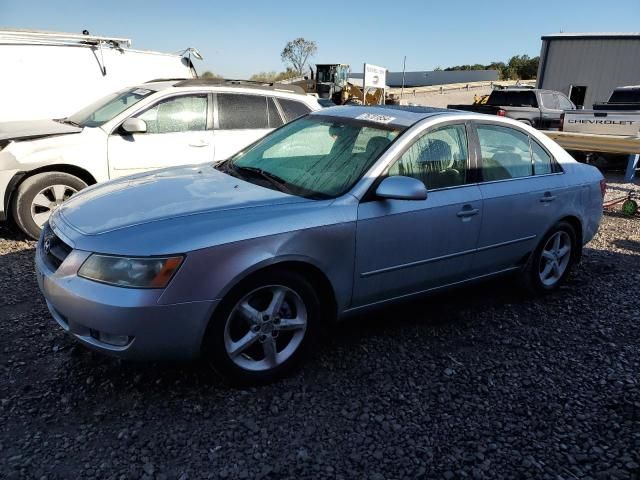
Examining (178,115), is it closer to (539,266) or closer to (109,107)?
(109,107)

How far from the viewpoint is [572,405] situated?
3.04m

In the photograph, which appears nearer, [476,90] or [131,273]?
[131,273]

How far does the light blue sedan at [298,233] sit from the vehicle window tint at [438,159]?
11 mm

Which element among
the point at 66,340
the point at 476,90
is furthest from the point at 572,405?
the point at 476,90

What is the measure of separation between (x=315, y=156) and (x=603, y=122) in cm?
1092

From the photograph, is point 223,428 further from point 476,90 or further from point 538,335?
point 476,90

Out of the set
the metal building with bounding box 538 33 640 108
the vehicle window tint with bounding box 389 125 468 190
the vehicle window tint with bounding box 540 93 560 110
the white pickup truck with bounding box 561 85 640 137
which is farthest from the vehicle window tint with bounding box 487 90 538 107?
the metal building with bounding box 538 33 640 108

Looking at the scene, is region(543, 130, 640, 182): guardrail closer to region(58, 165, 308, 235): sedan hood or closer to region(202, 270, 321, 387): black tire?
region(58, 165, 308, 235): sedan hood

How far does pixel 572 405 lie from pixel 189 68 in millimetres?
9955

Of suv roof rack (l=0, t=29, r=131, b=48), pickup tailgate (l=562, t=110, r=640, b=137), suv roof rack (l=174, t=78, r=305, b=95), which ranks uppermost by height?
suv roof rack (l=0, t=29, r=131, b=48)

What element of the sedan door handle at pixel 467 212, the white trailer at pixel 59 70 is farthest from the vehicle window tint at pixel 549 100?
the sedan door handle at pixel 467 212

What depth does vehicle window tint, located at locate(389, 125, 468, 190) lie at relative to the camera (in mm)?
3486

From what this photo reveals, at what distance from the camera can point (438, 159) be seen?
3666mm

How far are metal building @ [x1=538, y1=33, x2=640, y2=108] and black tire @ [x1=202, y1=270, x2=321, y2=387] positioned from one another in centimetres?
3005
